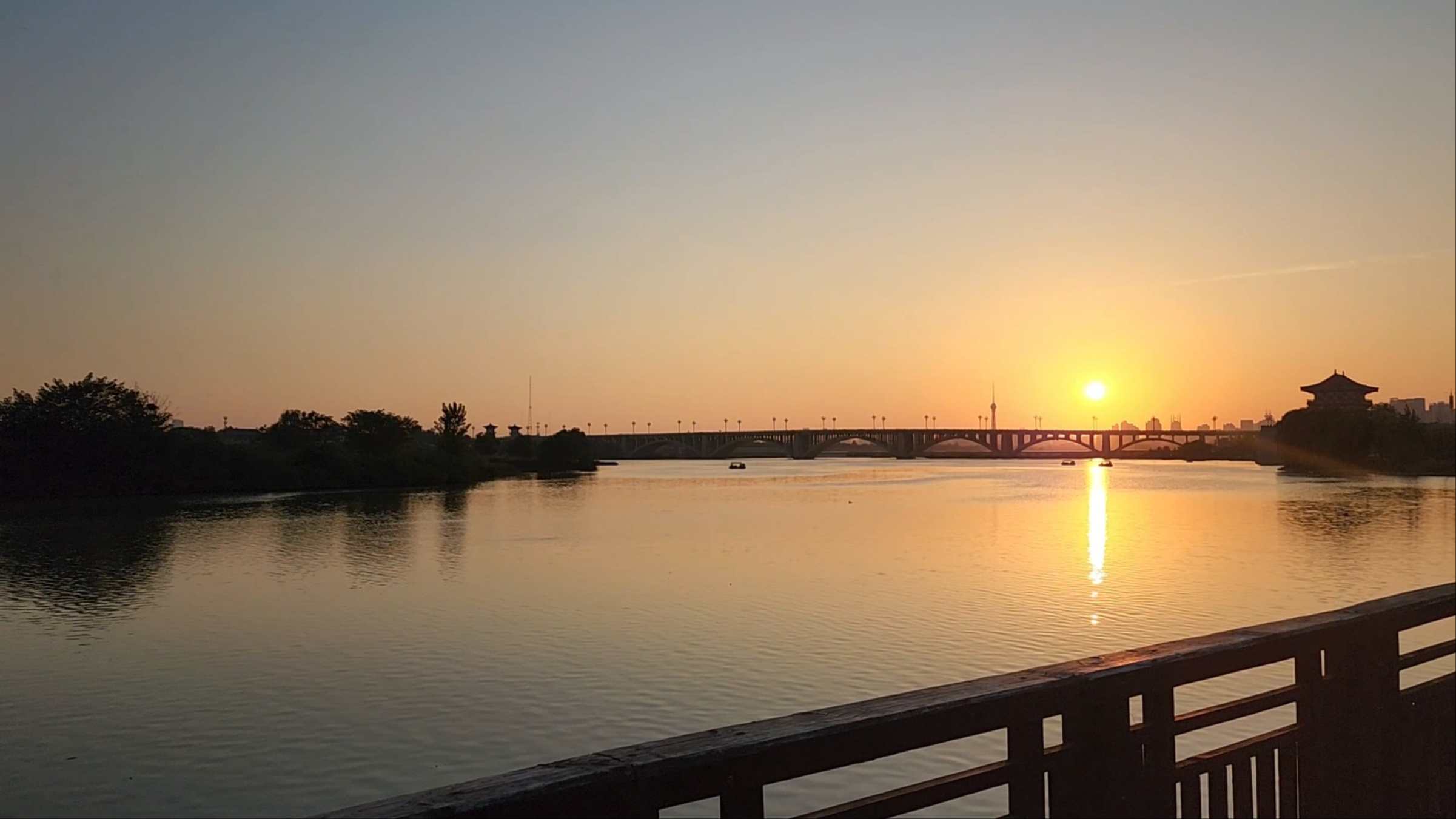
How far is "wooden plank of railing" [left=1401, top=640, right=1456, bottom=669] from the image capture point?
6547mm

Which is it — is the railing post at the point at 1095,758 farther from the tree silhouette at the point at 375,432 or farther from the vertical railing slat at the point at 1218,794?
the tree silhouette at the point at 375,432

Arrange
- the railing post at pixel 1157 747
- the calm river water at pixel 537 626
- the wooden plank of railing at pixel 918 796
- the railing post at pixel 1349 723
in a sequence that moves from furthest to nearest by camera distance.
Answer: the calm river water at pixel 537 626, the railing post at pixel 1349 723, the railing post at pixel 1157 747, the wooden plank of railing at pixel 918 796

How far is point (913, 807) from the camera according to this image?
401 centimetres

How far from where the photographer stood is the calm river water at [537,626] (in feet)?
50.6

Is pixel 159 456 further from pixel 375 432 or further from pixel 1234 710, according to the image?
pixel 1234 710

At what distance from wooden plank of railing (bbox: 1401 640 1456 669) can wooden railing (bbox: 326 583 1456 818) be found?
0.8 inches

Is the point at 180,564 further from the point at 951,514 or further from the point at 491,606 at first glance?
the point at 951,514

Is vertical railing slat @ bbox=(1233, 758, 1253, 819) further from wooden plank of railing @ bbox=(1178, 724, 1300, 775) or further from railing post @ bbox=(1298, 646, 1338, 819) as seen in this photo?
railing post @ bbox=(1298, 646, 1338, 819)

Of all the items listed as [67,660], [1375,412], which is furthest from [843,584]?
[1375,412]

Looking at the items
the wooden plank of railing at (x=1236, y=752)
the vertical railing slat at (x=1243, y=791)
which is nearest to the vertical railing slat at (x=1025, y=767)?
the wooden plank of railing at (x=1236, y=752)

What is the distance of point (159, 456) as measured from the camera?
90.3 metres

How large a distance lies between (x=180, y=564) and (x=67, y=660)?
1910 centimetres

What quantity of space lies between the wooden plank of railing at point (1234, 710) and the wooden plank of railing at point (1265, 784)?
31 cm

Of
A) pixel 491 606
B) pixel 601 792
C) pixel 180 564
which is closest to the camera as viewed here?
pixel 601 792
